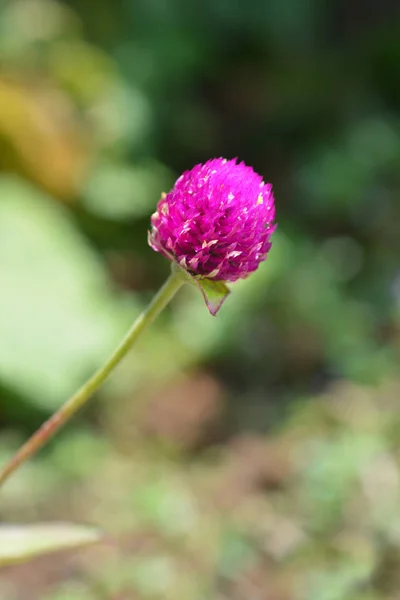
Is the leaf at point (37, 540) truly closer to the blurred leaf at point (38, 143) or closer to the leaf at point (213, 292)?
the leaf at point (213, 292)

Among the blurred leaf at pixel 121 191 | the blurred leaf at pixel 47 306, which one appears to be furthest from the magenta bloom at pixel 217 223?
the blurred leaf at pixel 121 191

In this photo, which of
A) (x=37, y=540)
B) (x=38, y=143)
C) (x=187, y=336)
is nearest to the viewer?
(x=37, y=540)

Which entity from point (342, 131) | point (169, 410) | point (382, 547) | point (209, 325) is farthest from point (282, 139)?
point (382, 547)

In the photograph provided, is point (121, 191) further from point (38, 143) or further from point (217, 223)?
point (217, 223)

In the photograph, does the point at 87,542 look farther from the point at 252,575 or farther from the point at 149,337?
the point at 149,337

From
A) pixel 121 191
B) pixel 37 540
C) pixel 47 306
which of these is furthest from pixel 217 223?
pixel 121 191
